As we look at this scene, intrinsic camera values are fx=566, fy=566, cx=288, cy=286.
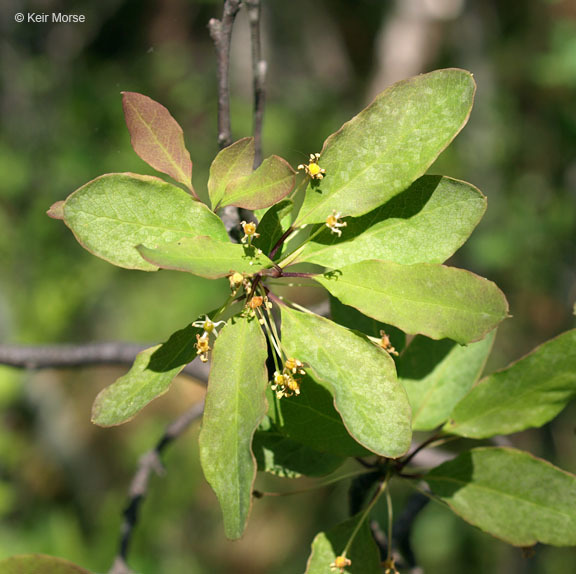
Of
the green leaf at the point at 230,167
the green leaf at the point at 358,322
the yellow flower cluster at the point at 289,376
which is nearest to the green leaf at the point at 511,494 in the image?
the green leaf at the point at 358,322

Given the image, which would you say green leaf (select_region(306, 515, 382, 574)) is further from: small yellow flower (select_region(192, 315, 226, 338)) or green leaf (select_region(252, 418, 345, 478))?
small yellow flower (select_region(192, 315, 226, 338))

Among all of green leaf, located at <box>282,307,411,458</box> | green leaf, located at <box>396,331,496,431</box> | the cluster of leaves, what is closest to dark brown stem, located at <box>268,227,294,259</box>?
the cluster of leaves

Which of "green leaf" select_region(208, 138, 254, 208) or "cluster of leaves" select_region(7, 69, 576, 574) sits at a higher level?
"green leaf" select_region(208, 138, 254, 208)

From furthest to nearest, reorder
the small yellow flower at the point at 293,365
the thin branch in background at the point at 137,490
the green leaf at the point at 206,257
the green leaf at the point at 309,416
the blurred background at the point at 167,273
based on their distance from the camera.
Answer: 1. the blurred background at the point at 167,273
2. the thin branch in background at the point at 137,490
3. the green leaf at the point at 309,416
4. the small yellow flower at the point at 293,365
5. the green leaf at the point at 206,257


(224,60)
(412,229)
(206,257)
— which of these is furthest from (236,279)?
(224,60)

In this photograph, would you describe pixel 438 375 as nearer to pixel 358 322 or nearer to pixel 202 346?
pixel 358 322

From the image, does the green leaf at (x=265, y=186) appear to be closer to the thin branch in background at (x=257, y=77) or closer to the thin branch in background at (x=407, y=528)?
the thin branch in background at (x=257, y=77)
